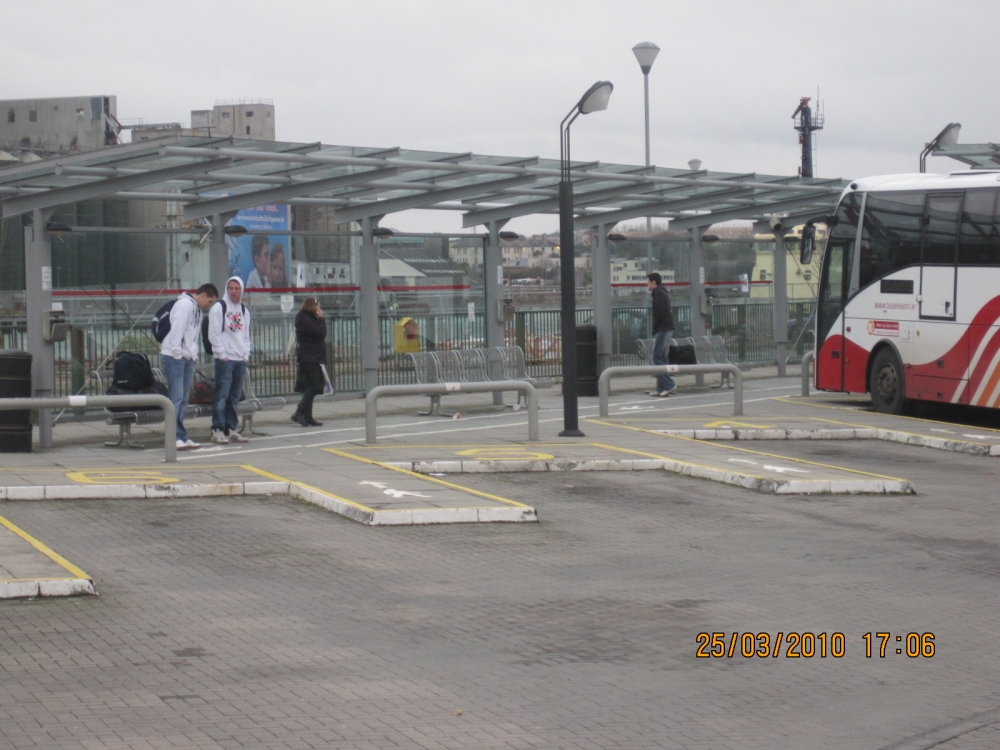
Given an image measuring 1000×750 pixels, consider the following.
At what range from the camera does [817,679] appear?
20.2ft

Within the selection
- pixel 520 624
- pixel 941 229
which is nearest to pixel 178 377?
pixel 520 624

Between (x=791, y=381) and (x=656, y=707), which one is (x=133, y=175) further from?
(x=791, y=381)

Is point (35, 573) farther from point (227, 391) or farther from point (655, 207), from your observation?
point (655, 207)

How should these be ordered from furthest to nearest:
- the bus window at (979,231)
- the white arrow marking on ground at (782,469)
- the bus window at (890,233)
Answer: the bus window at (890,233) < the bus window at (979,231) < the white arrow marking on ground at (782,469)

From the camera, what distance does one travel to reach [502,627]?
692cm

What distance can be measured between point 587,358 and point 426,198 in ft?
14.2

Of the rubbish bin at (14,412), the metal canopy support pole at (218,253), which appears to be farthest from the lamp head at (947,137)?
the rubbish bin at (14,412)

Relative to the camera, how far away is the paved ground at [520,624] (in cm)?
532

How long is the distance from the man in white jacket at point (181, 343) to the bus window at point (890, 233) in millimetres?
9705

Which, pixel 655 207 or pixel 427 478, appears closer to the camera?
pixel 427 478

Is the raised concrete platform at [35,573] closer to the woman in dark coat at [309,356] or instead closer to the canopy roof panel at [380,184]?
the canopy roof panel at [380,184]

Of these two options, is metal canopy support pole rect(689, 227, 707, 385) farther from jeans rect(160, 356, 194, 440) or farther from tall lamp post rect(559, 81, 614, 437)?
jeans rect(160, 356, 194, 440)

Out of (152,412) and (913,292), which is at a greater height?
(913,292)
